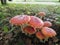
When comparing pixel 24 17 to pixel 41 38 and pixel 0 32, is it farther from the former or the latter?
pixel 0 32

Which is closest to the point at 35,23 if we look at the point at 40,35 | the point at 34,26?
the point at 34,26

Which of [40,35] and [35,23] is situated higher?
[35,23]

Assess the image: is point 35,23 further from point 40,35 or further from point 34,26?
point 40,35

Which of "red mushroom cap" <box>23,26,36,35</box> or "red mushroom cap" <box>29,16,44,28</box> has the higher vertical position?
"red mushroom cap" <box>29,16,44,28</box>

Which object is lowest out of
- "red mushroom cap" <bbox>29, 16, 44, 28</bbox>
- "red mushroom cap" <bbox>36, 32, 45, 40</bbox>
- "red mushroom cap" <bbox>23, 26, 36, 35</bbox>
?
"red mushroom cap" <bbox>36, 32, 45, 40</bbox>

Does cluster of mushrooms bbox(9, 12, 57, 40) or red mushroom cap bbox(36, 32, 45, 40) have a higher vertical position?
cluster of mushrooms bbox(9, 12, 57, 40)

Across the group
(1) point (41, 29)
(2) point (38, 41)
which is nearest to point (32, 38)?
(2) point (38, 41)

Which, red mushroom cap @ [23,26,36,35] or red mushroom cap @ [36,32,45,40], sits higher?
red mushroom cap @ [23,26,36,35]

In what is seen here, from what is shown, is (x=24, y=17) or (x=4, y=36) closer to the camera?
(x=24, y=17)
